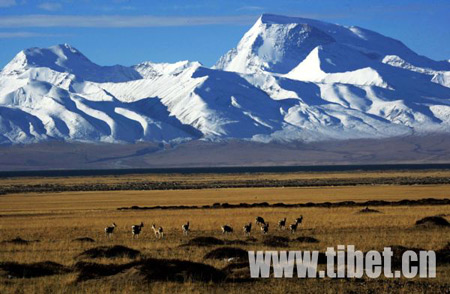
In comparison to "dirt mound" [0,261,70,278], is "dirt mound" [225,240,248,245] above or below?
above

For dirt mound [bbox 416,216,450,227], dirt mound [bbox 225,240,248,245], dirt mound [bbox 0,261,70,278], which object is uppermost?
dirt mound [bbox 416,216,450,227]

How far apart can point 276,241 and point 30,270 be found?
9.90 m

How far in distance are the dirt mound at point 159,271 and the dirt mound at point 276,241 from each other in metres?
7.80

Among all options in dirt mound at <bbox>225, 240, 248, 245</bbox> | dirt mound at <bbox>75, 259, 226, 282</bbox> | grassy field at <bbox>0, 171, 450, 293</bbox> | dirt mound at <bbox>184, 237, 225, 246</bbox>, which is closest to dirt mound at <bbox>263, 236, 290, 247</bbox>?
grassy field at <bbox>0, 171, 450, 293</bbox>

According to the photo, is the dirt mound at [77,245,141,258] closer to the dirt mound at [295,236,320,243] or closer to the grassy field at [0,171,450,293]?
the grassy field at [0,171,450,293]

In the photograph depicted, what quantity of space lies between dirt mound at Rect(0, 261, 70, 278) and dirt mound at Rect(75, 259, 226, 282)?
1.37m

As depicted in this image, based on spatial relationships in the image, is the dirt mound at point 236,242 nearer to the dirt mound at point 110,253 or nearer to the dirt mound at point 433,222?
the dirt mound at point 110,253

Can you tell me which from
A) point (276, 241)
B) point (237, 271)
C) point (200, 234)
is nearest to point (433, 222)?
point (276, 241)

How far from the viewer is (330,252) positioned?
2730cm

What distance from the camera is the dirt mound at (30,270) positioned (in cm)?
2408

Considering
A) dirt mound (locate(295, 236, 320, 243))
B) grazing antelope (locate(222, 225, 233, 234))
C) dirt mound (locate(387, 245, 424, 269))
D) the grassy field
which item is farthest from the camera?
grazing antelope (locate(222, 225, 233, 234))

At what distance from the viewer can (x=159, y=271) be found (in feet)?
74.1

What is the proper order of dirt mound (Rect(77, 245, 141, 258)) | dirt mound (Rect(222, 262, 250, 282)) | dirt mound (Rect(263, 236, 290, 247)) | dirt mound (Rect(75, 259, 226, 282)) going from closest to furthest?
dirt mound (Rect(75, 259, 226, 282))
dirt mound (Rect(222, 262, 250, 282))
dirt mound (Rect(77, 245, 141, 258))
dirt mound (Rect(263, 236, 290, 247))

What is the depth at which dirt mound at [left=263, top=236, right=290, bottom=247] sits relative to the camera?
30.9 m
